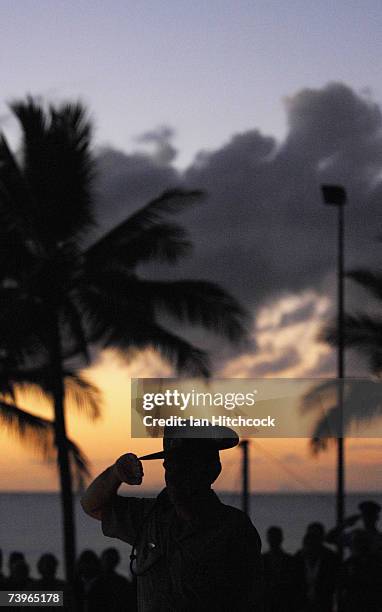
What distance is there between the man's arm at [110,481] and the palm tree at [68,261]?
53.8 feet

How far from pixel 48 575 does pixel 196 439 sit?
7552 millimetres

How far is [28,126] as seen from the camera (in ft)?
66.7

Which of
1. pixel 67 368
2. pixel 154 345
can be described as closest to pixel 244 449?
pixel 154 345

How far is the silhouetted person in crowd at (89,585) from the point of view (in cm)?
969

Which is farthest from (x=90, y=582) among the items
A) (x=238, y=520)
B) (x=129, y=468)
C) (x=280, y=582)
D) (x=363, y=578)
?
(x=238, y=520)

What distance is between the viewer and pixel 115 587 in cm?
989

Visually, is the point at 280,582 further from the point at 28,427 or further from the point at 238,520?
the point at 28,427

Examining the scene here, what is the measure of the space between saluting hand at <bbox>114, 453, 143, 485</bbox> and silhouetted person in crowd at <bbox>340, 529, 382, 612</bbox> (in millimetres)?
6204

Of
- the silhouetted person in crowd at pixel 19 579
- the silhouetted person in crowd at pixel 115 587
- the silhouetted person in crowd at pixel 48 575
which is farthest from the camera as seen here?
the silhouetted person in crowd at pixel 19 579

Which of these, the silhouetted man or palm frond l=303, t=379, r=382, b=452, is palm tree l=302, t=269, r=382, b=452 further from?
the silhouetted man

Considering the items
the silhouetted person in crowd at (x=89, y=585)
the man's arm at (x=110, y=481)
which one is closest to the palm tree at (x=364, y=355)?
the silhouetted person in crowd at (x=89, y=585)

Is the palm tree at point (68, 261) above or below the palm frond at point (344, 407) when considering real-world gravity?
above

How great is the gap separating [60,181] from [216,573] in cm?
1820

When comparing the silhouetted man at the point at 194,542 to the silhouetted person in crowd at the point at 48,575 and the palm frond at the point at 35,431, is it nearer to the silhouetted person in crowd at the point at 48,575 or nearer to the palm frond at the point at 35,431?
the silhouetted person in crowd at the point at 48,575
